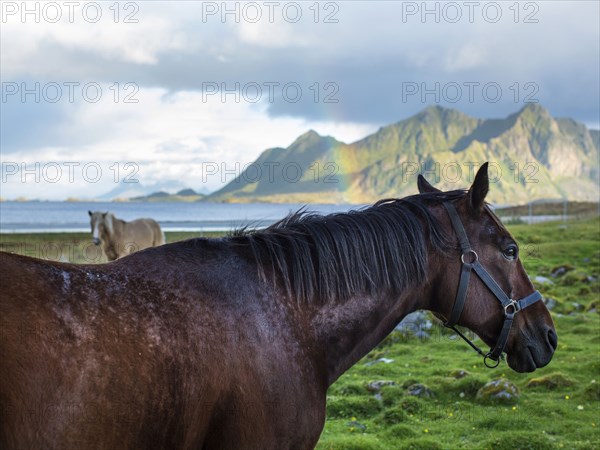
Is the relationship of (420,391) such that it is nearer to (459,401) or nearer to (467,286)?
(459,401)

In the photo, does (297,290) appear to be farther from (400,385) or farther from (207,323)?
(400,385)

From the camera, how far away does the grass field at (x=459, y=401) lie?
7.97 meters

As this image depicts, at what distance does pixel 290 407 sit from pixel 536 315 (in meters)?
2.10

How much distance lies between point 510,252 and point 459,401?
6.22 metres

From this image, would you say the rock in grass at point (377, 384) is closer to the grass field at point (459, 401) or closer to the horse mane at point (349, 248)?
the grass field at point (459, 401)

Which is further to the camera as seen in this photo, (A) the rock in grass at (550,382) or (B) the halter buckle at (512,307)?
(A) the rock in grass at (550,382)

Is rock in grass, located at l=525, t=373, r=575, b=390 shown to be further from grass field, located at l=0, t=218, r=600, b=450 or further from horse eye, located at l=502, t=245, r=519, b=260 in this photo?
horse eye, located at l=502, t=245, r=519, b=260

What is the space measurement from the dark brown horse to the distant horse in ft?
61.1

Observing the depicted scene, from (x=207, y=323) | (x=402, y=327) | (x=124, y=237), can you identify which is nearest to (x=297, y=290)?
(x=207, y=323)

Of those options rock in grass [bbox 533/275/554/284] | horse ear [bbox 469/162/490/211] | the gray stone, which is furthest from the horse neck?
rock in grass [bbox 533/275/554/284]

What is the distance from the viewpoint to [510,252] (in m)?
4.18

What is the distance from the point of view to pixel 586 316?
15328 millimetres

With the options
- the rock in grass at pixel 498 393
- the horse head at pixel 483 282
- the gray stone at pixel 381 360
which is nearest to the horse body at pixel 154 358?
the horse head at pixel 483 282

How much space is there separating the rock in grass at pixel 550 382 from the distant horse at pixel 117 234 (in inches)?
604
